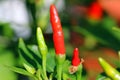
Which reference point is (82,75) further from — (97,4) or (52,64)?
(97,4)

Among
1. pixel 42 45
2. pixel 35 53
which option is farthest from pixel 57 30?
pixel 35 53

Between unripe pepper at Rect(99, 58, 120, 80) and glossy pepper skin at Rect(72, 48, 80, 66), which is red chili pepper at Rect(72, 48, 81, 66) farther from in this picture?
unripe pepper at Rect(99, 58, 120, 80)

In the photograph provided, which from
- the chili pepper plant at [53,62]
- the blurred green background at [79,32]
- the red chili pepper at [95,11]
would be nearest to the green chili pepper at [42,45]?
the chili pepper plant at [53,62]

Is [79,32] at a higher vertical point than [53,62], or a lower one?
lower

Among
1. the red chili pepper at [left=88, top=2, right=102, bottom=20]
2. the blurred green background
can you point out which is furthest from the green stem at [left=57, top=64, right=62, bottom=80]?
the red chili pepper at [left=88, top=2, right=102, bottom=20]

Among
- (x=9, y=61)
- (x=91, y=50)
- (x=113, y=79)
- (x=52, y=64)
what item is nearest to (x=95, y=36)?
(x=91, y=50)

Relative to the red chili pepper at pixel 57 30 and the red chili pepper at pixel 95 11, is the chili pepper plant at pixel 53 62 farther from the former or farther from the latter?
the red chili pepper at pixel 95 11

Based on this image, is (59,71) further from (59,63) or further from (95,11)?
(95,11)
